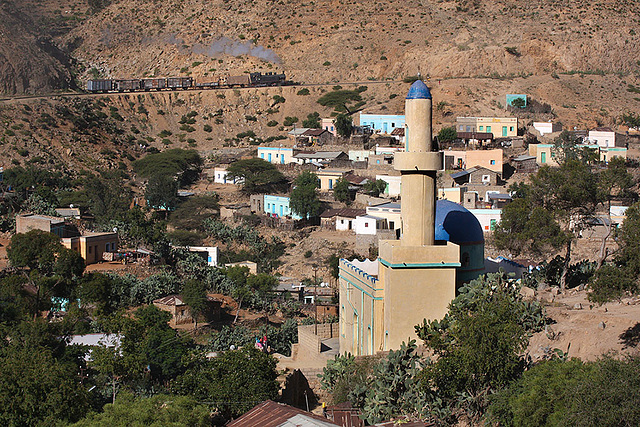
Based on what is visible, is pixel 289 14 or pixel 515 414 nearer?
pixel 515 414

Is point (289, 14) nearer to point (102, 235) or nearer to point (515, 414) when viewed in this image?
point (102, 235)

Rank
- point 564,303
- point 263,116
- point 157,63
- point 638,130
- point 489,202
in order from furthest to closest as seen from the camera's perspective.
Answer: point 157,63, point 263,116, point 638,130, point 489,202, point 564,303

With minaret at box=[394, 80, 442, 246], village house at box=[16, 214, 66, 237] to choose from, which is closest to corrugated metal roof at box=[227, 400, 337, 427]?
minaret at box=[394, 80, 442, 246]

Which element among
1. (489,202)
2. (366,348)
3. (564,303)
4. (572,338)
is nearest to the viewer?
(572,338)

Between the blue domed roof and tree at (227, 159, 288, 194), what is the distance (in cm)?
2976

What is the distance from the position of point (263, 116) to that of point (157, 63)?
19.5 meters

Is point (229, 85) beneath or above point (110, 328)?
above

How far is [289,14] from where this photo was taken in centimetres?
8938

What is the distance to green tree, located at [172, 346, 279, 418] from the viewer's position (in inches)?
846

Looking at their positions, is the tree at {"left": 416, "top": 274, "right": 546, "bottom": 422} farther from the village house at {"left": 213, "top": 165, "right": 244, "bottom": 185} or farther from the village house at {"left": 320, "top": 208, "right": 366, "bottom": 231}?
the village house at {"left": 213, "top": 165, "right": 244, "bottom": 185}

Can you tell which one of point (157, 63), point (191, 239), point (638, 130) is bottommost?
point (191, 239)

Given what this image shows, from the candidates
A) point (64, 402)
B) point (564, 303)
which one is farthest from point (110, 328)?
point (564, 303)

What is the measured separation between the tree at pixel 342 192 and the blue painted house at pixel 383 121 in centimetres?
1144

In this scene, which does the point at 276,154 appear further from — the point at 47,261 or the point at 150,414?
the point at 150,414
